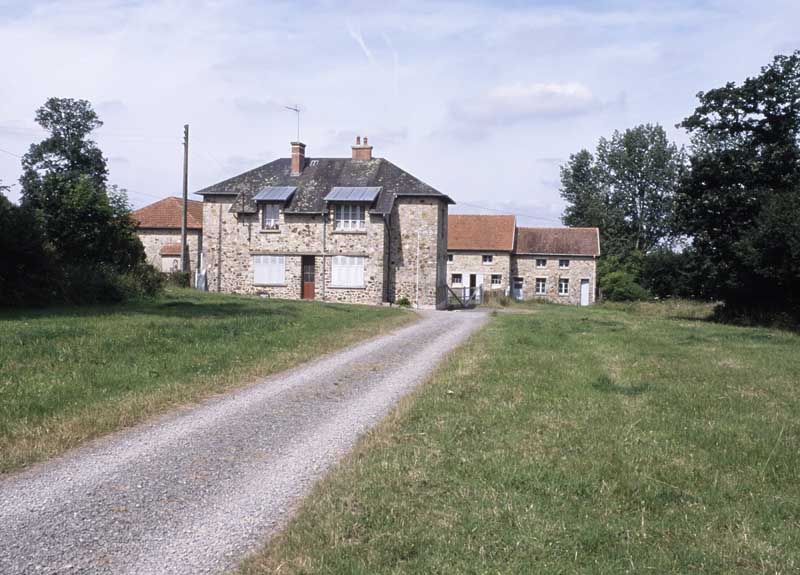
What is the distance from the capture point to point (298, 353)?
14.6 m

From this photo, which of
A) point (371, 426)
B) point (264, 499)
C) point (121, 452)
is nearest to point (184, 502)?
point (264, 499)

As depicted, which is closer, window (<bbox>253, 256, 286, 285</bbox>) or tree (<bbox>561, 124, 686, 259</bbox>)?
window (<bbox>253, 256, 286, 285</bbox>)

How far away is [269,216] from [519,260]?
1060 inches

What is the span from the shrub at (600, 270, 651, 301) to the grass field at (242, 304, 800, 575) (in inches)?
1897

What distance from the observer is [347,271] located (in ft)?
122

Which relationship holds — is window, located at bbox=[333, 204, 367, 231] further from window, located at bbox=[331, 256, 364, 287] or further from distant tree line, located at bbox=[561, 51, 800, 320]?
distant tree line, located at bbox=[561, 51, 800, 320]

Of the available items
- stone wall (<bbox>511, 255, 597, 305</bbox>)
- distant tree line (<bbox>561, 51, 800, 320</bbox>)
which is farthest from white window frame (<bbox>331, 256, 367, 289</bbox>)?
stone wall (<bbox>511, 255, 597, 305</bbox>)

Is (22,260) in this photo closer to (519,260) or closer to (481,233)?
(481,233)

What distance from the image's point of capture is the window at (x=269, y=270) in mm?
37844

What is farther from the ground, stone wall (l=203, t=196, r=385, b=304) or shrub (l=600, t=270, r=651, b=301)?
stone wall (l=203, t=196, r=385, b=304)

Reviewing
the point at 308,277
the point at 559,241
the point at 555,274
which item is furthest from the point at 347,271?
the point at 559,241

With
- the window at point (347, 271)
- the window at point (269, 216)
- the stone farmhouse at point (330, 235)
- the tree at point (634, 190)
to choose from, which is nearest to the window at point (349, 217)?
the stone farmhouse at point (330, 235)

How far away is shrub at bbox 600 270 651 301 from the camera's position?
5825 centimetres

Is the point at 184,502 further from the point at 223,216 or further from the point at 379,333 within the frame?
the point at 223,216
